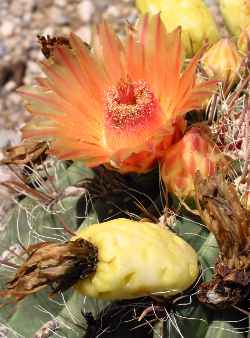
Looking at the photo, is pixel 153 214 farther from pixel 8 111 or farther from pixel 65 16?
pixel 65 16

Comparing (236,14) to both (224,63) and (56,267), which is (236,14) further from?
(56,267)

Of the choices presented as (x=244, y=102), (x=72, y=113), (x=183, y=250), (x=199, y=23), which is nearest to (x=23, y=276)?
(x=183, y=250)

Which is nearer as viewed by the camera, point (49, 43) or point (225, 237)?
point (225, 237)

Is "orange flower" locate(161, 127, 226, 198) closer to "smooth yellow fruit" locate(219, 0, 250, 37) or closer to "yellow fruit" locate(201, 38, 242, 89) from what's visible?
"yellow fruit" locate(201, 38, 242, 89)

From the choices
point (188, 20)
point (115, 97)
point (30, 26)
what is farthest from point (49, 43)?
point (30, 26)

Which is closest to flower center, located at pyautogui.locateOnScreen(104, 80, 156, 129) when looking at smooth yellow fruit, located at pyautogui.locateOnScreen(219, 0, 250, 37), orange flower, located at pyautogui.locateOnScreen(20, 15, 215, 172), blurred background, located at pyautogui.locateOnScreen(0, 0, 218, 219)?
orange flower, located at pyautogui.locateOnScreen(20, 15, 215, 172)

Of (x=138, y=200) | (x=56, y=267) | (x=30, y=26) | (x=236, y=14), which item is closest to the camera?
(x=56, y=267)

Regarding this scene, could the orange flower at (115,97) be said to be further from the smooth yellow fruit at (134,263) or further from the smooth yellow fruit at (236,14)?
the smooth yellow fruit at (236,14)
